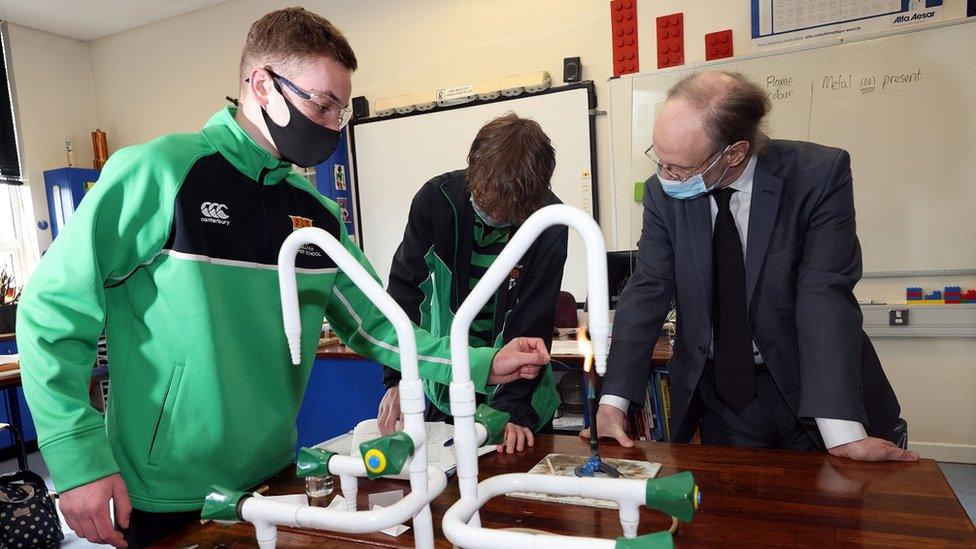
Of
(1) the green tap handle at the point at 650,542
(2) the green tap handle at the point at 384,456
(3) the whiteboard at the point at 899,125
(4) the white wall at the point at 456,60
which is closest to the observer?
(1) the green tap handle at the point at 650,542

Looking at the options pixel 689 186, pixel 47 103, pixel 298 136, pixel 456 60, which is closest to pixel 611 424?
pixel 689 186

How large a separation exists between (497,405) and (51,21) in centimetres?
620

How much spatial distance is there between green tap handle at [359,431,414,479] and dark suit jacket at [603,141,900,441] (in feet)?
3.29

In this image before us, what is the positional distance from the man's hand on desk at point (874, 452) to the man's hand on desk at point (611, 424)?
0.45 m

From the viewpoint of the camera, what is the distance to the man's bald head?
1.61 meters

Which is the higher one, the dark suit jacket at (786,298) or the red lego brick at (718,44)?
the red lego brick at (718,44)

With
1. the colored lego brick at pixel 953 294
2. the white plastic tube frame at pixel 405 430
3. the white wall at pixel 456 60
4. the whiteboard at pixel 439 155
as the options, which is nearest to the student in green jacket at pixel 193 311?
the white plastic tube frame at pixel 405 430

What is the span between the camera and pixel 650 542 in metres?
0.63

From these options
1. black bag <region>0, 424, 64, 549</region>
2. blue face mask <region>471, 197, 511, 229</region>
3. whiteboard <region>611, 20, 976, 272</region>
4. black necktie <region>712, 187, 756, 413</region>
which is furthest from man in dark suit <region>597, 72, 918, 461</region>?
black bag <region>0, 424, 64, 549</region>

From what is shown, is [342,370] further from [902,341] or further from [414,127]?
[902,341]

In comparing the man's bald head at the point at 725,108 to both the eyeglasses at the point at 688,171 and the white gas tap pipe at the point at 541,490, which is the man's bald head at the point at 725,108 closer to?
the eyeglasses at the point at 688,171

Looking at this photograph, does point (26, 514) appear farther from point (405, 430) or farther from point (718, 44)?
point (718, 44)

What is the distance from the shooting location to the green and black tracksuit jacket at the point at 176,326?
100 centimetres

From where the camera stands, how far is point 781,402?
1580 mm
